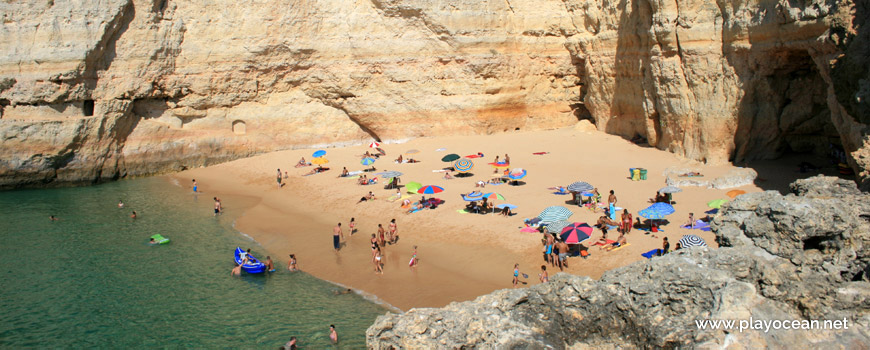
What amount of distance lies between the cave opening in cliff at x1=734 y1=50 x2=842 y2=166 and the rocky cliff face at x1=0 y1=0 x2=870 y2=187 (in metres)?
0.05

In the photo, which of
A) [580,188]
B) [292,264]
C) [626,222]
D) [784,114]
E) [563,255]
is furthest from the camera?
[784,114]

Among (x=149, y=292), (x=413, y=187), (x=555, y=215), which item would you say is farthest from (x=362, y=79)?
(x=149, y=292)

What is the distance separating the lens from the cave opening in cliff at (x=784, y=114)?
60.7 ft

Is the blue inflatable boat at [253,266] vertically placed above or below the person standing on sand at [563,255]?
below

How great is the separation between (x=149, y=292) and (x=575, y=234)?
10018 mm

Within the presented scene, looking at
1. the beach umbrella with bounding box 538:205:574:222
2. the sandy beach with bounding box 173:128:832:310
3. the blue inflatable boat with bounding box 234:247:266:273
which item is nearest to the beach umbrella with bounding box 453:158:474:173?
the sandy beach with bounding box 173:128:832:310

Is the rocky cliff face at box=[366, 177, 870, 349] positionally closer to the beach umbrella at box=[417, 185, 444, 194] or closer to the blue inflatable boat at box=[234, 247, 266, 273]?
the blue inflatable boat at box=[234, 247, 266, 273]

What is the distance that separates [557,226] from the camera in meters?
14.0

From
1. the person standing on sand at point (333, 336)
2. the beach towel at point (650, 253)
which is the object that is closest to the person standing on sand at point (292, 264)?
the person standing on sand at point (333, 336)

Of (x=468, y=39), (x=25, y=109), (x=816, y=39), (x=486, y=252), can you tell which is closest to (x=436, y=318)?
(x=486, y=252)

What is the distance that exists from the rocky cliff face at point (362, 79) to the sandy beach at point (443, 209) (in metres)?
1.45

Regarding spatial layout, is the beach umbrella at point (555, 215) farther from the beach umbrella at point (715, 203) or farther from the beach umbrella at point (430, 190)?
the beach umbrella at point (430, 190)

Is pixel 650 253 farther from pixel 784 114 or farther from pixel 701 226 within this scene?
pixel 784 114

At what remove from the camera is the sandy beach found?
44.9ft
